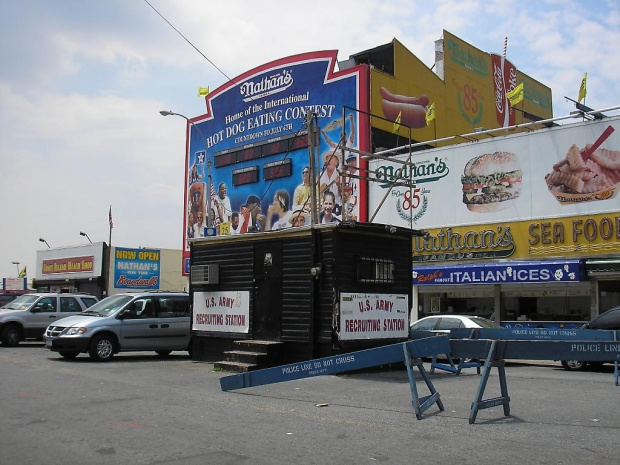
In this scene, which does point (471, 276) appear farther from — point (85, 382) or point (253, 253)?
point (85, 382)

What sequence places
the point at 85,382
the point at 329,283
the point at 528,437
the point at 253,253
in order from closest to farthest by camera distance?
the point at 528,437 < the point at 85,382 < the point at 329,283 < the point at 253,253

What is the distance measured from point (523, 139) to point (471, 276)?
541 cm

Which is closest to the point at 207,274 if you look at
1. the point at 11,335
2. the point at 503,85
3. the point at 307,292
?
the point at 307,292

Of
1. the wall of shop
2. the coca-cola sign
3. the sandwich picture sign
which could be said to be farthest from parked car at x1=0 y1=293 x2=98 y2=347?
the coca-cola sign

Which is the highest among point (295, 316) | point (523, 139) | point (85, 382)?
point (523, 139)

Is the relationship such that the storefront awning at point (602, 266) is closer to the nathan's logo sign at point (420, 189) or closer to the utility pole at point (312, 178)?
the nathan's logo sign at point (420, 189)

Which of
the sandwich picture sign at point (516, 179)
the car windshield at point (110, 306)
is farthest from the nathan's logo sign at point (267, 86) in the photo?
the car windshield at point (110, 306)

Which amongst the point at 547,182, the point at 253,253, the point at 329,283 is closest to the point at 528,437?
the point at 329,283

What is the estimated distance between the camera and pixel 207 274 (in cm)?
1588

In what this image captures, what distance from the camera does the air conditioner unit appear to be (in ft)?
51.9

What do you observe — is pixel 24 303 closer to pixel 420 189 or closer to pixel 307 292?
pixel 307 292

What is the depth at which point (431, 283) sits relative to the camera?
25.8 metres

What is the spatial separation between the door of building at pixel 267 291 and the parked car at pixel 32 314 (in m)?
9.98

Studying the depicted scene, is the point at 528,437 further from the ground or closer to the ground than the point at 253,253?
closer to the ground
